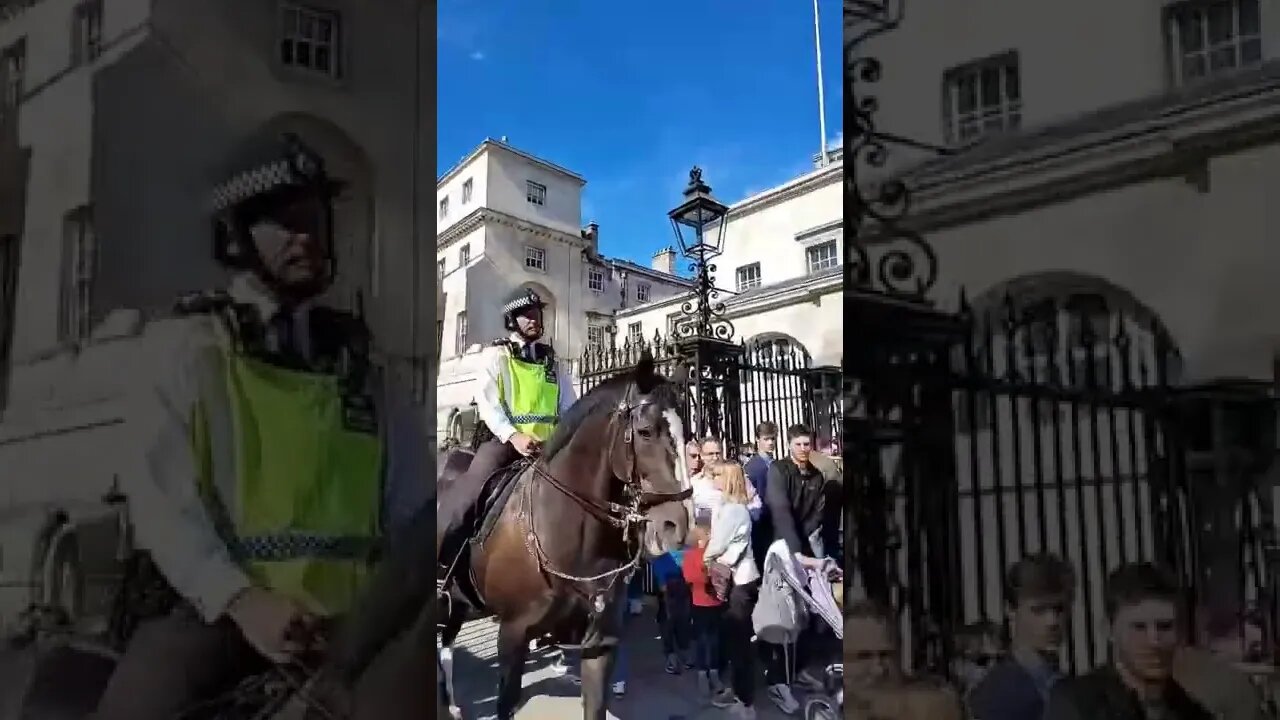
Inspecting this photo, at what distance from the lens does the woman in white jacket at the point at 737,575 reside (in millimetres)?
1850

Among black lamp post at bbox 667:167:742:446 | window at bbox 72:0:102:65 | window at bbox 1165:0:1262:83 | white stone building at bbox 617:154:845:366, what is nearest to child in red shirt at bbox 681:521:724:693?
black lamp post at bbox 667:167:742:446

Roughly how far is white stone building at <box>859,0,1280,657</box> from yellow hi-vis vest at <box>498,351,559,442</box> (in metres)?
1.03

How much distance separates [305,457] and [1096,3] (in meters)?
2.04

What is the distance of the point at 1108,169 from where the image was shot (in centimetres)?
150

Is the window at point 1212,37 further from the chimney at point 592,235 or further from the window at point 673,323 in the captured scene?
the chimney at point 592,235

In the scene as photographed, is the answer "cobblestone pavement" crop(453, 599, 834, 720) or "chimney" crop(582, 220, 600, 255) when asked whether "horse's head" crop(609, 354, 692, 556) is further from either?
"chimney" crop(582, 220, 600, 255)

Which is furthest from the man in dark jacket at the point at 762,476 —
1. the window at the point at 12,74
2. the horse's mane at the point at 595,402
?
the window at the point at 12,74

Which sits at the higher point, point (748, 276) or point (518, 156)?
point (518, 156)

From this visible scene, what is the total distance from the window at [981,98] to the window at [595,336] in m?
0.97

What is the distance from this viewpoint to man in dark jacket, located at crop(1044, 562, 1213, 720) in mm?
1437

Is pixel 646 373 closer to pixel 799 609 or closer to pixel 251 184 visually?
pixel 799 609

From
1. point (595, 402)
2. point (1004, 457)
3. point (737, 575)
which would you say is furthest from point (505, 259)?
point (1004, 457)

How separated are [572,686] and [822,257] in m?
1.22

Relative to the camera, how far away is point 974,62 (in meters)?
1.63
